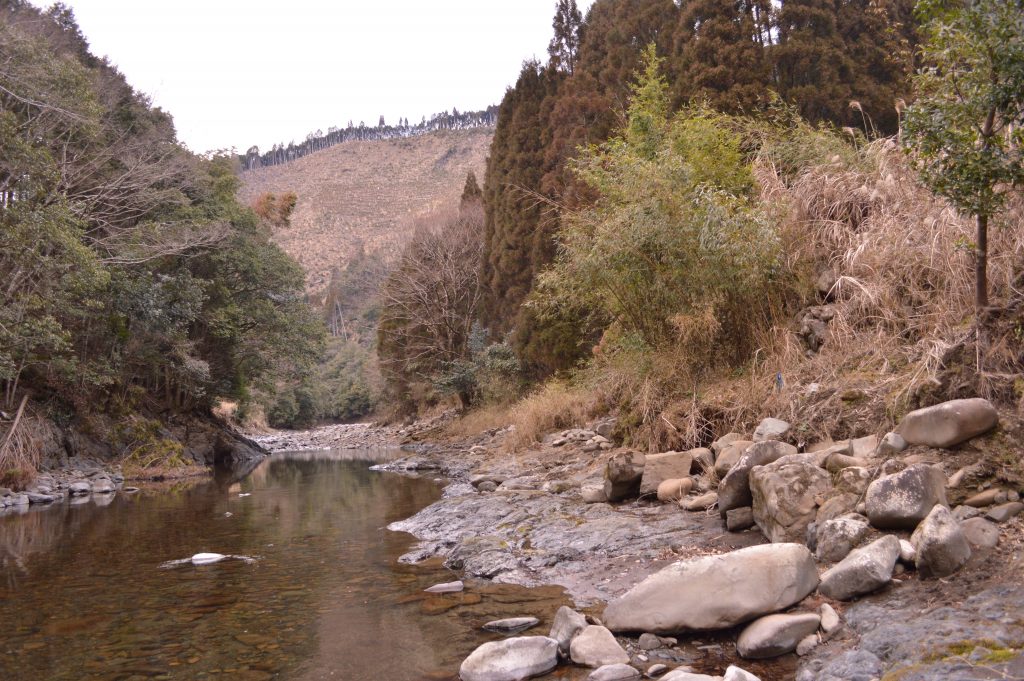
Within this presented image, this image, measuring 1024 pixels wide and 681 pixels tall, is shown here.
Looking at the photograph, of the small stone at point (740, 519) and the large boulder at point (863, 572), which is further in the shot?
the small stone at point (740, 519)

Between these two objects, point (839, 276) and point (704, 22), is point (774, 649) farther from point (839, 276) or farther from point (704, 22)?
point (704, 22)

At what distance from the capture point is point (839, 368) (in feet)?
24.1

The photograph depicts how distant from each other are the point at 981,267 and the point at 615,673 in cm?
402

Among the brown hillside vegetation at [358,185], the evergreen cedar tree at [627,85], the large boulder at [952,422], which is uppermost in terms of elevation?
the brown hillside vegetation at [358,185]

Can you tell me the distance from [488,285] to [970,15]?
2335cm

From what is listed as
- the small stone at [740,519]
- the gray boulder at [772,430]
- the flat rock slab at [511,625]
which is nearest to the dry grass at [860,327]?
the gray boulder at [772,430]

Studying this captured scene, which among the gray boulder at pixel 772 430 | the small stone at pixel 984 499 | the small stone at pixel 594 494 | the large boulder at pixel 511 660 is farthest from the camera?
the small stone at pixel 594 494

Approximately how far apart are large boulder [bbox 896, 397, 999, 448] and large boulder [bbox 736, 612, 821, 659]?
6.07 feet

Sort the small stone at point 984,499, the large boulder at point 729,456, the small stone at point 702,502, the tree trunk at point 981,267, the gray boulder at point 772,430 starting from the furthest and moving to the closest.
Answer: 1. the large boulder at point 729,456
2. the gray boulder at point 772,430
3. the small stone at point 702,502
4. the tree trunk at point 981,267
5. the small stone at point 984,499

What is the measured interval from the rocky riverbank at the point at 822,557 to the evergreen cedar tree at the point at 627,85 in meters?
6.58

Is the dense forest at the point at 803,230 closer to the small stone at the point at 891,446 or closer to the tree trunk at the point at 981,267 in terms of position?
the tree trunk at the point at 981,267

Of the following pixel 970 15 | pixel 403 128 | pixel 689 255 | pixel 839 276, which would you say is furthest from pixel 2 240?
pixel 403 128

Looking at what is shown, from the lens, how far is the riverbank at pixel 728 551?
341 centimetres

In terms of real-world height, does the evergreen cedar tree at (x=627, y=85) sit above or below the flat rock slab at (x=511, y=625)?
above
